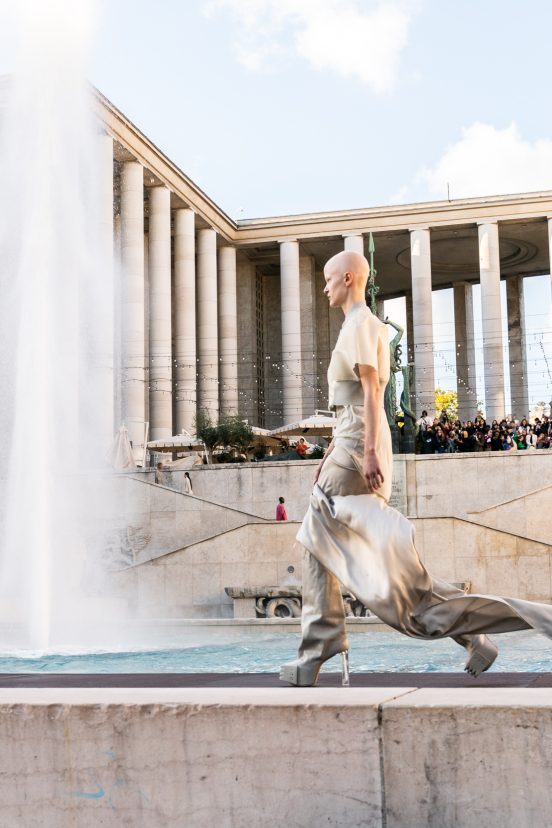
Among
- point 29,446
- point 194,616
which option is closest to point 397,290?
point 194,616

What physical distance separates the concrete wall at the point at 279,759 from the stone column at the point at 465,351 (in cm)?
5971

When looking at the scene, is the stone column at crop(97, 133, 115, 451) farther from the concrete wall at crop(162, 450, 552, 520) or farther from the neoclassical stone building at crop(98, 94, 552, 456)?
the concrete wall at crop(162, 450, 552, 520)

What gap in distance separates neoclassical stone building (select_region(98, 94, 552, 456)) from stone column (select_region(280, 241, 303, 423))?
0.07 m

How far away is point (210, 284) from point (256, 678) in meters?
47.4

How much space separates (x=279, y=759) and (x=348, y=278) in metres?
2.75

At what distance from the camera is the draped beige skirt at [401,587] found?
4.95m

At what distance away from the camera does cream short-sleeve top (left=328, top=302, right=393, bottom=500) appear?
17.8 feet

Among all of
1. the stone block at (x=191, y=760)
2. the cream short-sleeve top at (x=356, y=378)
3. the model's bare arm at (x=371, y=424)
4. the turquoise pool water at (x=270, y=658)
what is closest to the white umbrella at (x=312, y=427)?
the turquoise pool water at (x=270, y=658)

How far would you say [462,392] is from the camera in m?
64.6

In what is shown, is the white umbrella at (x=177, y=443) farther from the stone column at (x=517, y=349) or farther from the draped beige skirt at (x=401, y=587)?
the draped beige skirt at (x=401, y=587)

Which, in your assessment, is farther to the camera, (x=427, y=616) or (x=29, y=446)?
(x=29, y=446)

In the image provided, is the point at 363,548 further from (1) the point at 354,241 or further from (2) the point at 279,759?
(1) the point at 354,241

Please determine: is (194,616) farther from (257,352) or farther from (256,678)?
(257,352)

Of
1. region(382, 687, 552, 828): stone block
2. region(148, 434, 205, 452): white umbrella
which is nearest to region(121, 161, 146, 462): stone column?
region(148, 434, 205, 452): white umbrella
